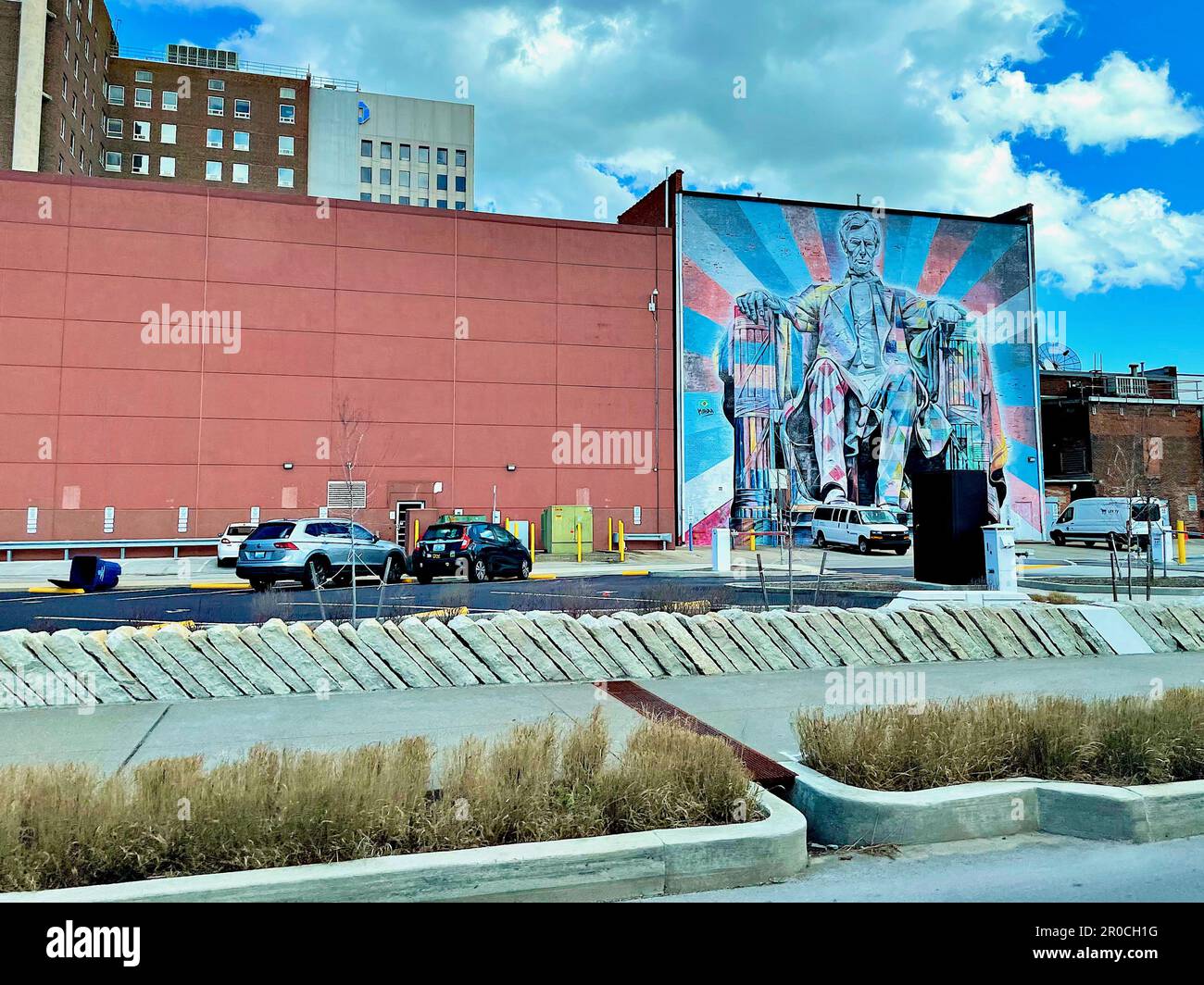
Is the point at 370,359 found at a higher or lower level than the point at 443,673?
higher

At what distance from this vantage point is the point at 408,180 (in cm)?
8081

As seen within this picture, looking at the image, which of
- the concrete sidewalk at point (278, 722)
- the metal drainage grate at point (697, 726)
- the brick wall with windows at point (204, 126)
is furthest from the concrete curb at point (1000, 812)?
the brick wall with windows at point (204, 126)

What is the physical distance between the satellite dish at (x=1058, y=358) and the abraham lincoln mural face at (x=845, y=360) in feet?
24.1

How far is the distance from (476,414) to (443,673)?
2864cm

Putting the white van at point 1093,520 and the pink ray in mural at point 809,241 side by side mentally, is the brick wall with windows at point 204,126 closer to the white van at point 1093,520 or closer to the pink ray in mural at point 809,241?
the pink ray in mural at point 809,241

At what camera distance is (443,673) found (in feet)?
27.8

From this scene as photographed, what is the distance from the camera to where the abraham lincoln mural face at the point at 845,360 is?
3925cm

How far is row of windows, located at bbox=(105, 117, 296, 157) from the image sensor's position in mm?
68688

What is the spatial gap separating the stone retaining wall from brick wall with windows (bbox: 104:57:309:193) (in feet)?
231

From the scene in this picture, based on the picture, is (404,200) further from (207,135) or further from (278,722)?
(278,722)

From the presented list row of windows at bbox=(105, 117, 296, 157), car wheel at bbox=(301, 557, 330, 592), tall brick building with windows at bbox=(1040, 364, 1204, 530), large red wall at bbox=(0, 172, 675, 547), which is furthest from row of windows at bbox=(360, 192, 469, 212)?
car wheel at bbox=(301, 557, 330, 592)
